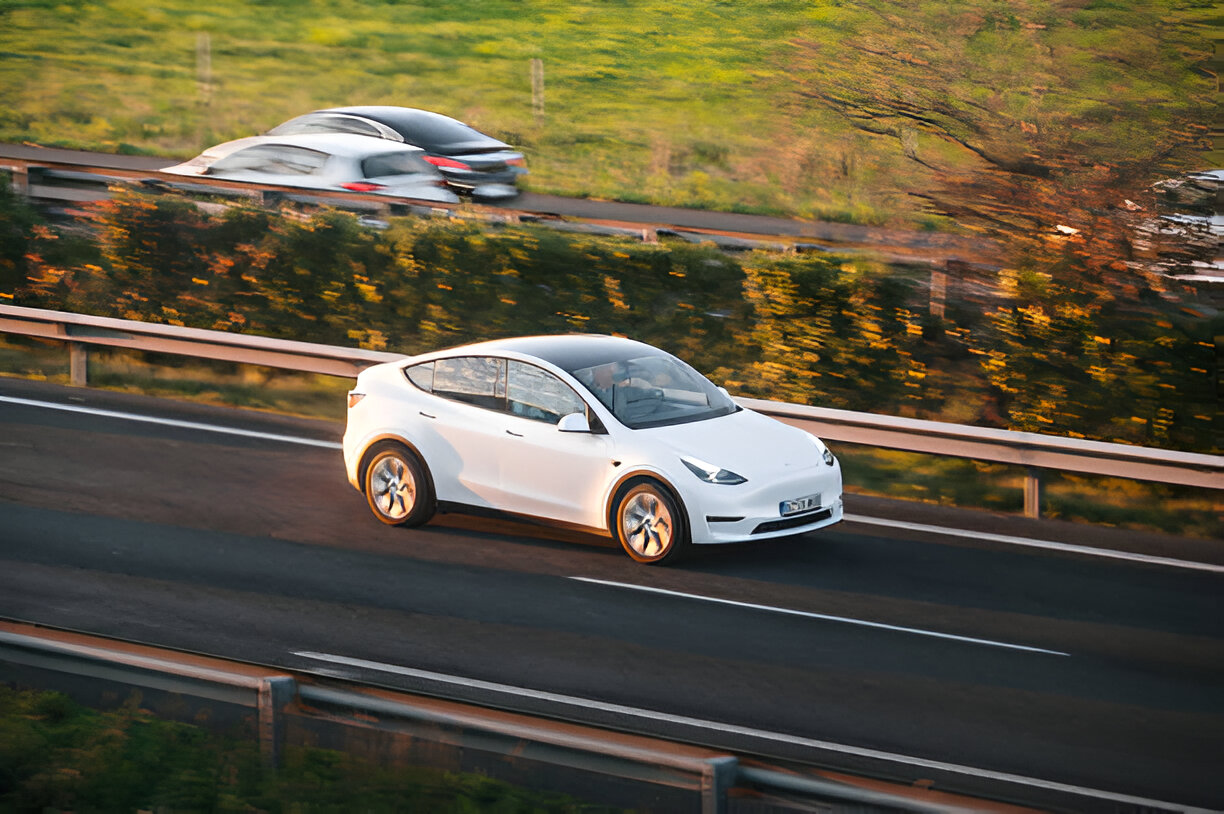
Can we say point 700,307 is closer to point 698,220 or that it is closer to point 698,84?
point 698,220

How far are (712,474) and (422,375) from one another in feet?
8.45

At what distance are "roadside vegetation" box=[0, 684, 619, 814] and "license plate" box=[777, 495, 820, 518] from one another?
4893 mm

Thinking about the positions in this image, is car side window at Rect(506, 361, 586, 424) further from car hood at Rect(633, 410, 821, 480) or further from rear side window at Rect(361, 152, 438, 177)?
rear side window at Rect(361, 152, 438, 177)

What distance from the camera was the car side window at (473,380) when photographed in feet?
37.0

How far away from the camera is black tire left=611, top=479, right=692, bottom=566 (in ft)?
34.4

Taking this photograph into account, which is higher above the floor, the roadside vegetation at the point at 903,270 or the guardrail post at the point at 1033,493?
the roadside vegetation at the point at 903,270

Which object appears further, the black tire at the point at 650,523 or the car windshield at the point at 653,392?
the car windshield at the point at 653,392

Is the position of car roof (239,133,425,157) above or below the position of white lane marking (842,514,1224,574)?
above

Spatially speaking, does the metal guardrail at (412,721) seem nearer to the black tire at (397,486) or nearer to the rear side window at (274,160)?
the black tire at (397,486)

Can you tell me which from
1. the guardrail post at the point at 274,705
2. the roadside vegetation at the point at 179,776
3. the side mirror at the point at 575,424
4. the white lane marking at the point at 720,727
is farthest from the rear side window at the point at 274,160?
the guardrail post at the point at 274,705

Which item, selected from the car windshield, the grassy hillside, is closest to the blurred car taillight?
the grassy hillside

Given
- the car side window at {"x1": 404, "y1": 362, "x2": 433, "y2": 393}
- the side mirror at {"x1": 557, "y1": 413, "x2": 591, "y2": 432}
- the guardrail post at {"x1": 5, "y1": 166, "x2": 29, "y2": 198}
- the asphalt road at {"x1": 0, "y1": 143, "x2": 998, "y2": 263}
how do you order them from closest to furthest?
the side mirror at {"x1": 557, "y1": 413, "x2": 591, "y2": 432} → the car side window at {"x1": 404, "y1": 362, "x2": 433, "y2": 393} → the asphalt road at {"x1": 0, "y1": 143, "x2": 998, "y2": 263} → the guardrail post at {"x1": 5, "y1": 166, "x2": 29, "y2": 198}

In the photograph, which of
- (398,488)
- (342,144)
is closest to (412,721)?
(398,488)

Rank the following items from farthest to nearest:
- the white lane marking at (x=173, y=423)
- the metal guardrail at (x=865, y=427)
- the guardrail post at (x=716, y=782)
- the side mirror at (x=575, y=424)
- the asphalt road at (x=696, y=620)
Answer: the white lane marking at (x=173, y=423) < the metal guardrail at (x=865, y=427) < the side mirror at (x=575, y=424) < the asphalt road at (x=696, y=620) < the guardrail post at (x=716, y=782)
